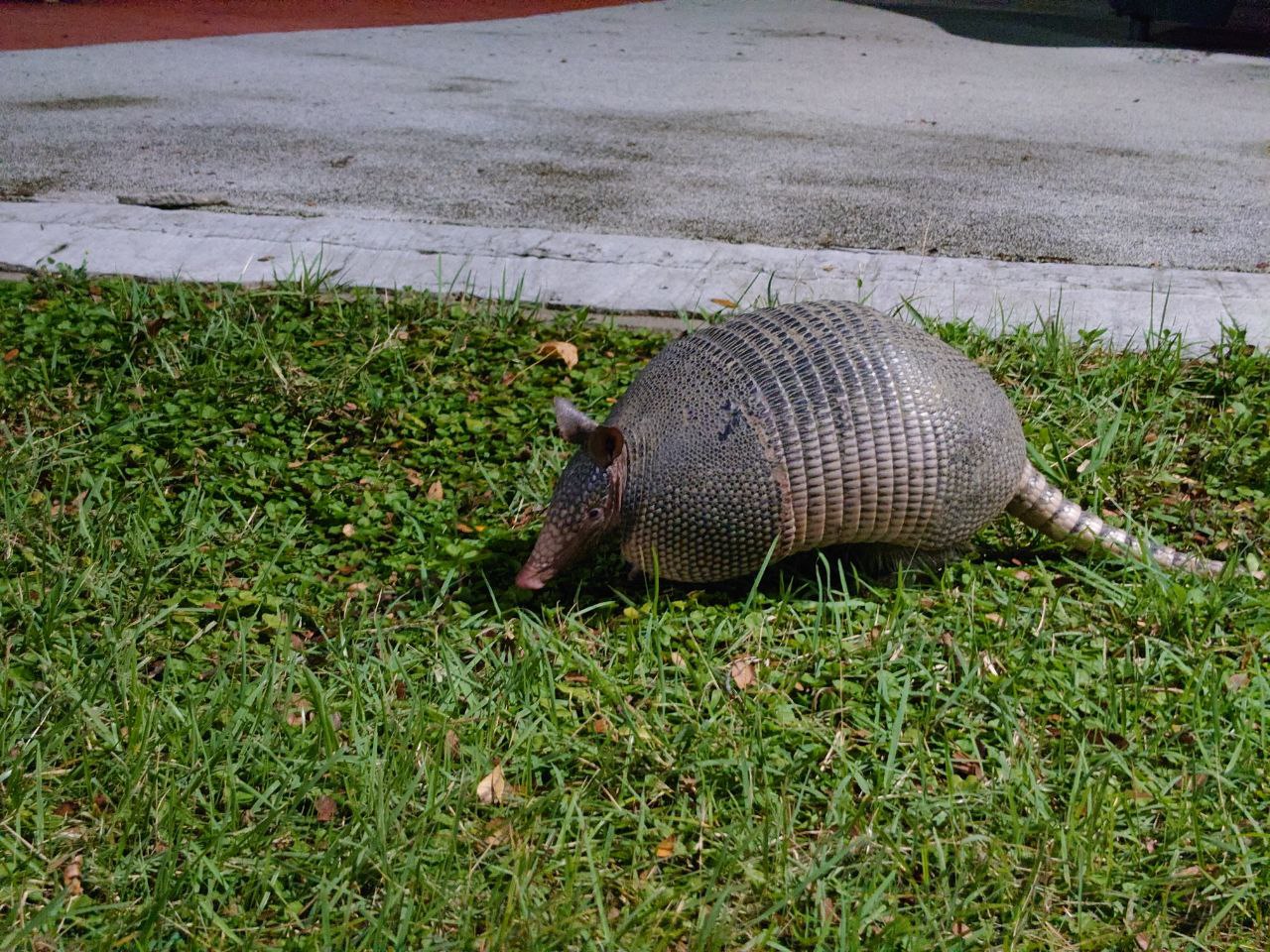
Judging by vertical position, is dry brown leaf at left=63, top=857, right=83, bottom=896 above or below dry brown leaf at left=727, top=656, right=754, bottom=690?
below

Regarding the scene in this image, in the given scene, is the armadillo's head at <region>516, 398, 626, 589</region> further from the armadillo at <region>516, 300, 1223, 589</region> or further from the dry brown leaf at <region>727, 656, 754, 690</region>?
the dry brown leaf at <region>727, 656, 754, 690</region>

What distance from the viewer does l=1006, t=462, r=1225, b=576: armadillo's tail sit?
3.42 meters

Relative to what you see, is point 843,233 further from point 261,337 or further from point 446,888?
point 446,888

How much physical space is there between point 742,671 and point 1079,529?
3.56ft

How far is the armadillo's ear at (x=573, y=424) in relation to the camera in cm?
327

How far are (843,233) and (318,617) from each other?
3.54m

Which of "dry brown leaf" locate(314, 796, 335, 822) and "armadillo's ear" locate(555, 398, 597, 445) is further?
"armadillo's ear" locate(555, 398, 597, 445)

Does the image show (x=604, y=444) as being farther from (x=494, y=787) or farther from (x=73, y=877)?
(x=73, y=877)

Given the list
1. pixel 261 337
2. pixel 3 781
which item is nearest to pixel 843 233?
pixel 261 337

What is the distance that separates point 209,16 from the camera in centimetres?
1244

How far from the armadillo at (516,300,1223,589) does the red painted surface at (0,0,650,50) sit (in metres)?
9.40

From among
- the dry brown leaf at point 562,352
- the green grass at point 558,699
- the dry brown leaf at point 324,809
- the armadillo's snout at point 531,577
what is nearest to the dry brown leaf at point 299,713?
the green grass at point 558,699

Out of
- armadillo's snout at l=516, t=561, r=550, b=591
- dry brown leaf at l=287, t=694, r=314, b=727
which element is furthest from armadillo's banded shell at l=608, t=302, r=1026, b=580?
dry brown leaf at l=287, t=694, r=314, b=727

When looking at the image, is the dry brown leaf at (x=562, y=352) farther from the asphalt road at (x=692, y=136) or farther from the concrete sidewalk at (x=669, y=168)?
the asphalt road at (x=692, y=136)
